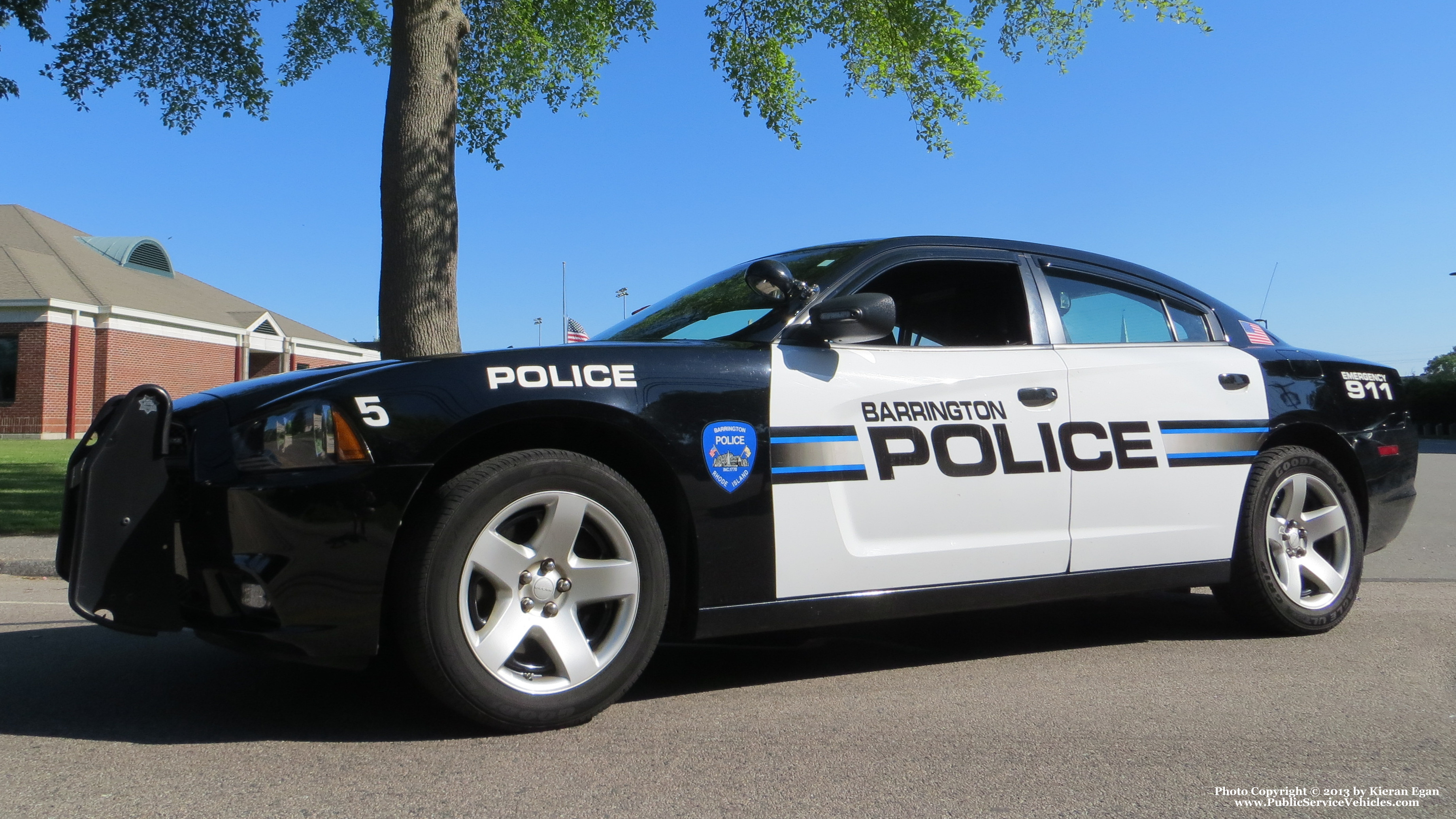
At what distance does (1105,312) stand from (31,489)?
11494 mm

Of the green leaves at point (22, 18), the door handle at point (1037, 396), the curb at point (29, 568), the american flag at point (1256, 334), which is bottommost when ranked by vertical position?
the curb at point (29, 568)

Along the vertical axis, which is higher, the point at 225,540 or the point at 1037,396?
the point at 1037,396

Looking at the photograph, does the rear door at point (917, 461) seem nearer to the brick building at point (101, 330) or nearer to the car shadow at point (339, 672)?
the car shadow at point (339, 672)

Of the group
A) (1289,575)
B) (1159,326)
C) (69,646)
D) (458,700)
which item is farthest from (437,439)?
(1289,575)

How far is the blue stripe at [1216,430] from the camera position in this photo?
4246mm

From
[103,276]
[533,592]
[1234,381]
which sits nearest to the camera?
[533,592]

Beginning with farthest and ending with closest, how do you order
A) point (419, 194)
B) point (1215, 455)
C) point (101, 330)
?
point (101, 330) < point (419, 194) < point (1215, 455)

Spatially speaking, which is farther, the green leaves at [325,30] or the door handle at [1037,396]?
the green leaves at [325,30]

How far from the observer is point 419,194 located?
8648 millimetres

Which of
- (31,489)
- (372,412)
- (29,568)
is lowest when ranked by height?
(29,568)

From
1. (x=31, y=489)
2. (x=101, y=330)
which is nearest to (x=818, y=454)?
(x=31, y=489)

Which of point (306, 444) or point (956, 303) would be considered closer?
point (306, 444)

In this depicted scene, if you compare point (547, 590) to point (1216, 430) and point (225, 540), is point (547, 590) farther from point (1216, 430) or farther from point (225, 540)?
point (1216, 430)

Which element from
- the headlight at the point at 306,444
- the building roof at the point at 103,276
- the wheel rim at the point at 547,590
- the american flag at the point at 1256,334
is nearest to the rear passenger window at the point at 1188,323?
the american flag at the point at 1256,334
